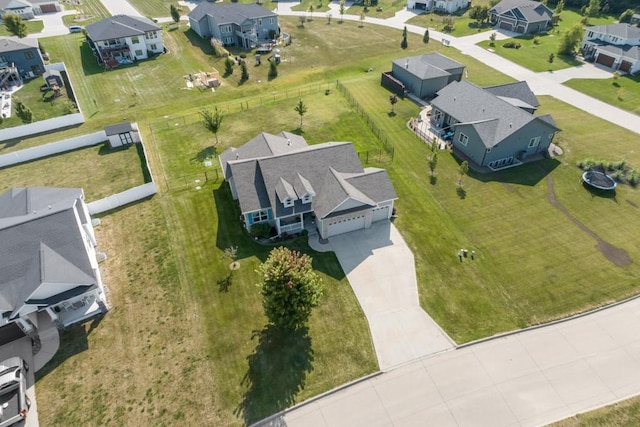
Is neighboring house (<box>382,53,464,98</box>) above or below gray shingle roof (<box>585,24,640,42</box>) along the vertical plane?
below

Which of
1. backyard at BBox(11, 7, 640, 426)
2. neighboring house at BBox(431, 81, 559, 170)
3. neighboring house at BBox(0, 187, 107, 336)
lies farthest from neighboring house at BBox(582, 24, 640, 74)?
neighboring house at BBox(0, 187, 107, 336)

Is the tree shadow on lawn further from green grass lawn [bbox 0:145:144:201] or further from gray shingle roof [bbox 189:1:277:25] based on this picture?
gray shingle roof [bbox 189:1:277:25]

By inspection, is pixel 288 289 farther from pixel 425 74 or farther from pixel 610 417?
pixel 425 74

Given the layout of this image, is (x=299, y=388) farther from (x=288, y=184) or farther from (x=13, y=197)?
(x=13, y=197)

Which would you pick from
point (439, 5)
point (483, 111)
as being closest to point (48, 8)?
point (439, 5)

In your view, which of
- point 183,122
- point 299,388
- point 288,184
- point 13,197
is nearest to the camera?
point 299,388

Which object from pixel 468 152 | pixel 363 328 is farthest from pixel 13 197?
pixel 468 152
